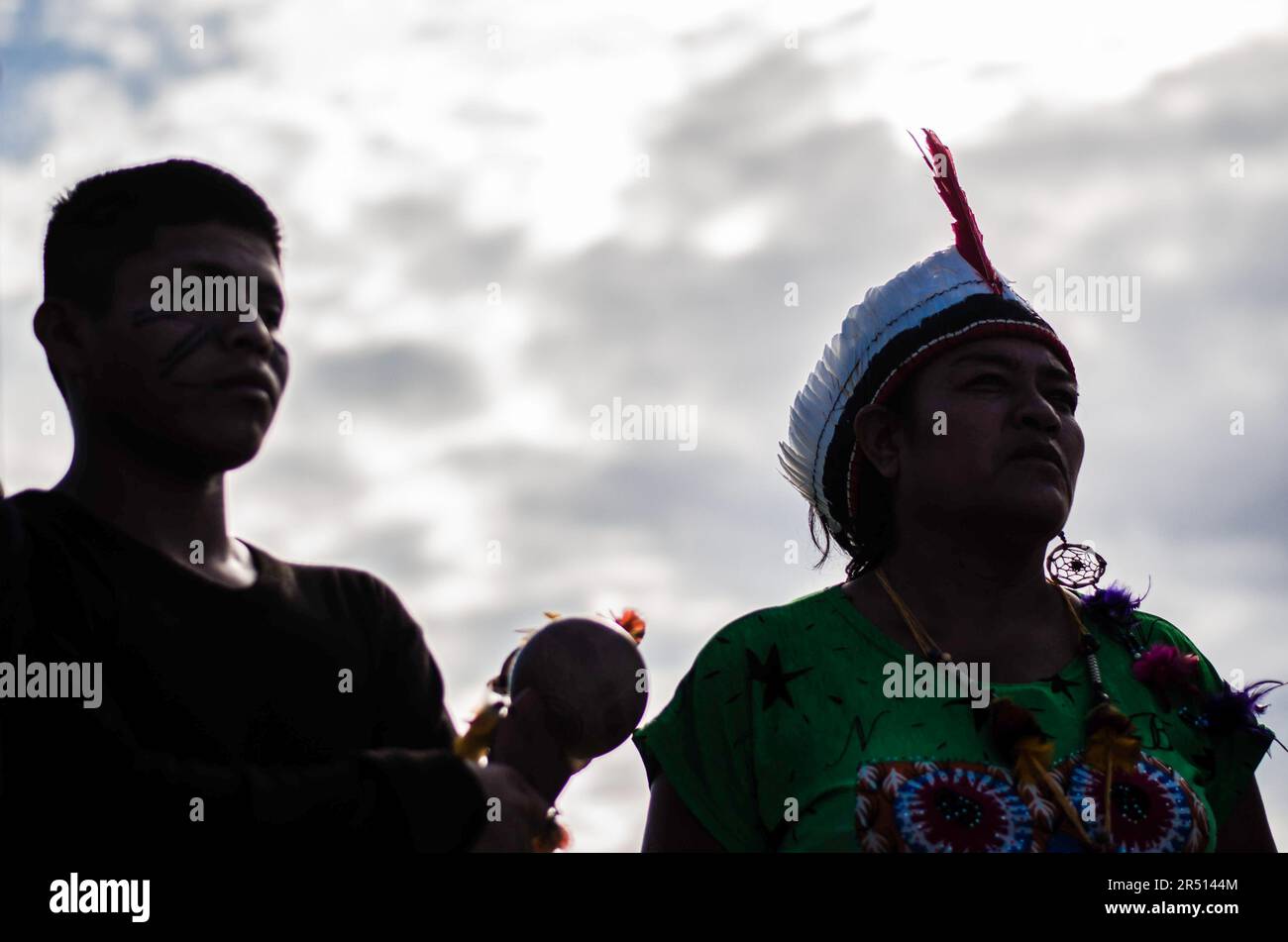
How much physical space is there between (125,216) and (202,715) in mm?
1124

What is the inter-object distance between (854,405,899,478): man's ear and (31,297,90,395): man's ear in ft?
7.89

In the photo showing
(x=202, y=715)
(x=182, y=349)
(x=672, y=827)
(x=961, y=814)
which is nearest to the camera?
(x=202, y=715)

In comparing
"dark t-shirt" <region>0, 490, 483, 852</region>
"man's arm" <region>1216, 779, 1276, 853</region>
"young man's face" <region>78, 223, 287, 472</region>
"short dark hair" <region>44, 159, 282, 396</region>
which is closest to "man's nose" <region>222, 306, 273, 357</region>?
"young man's face" <region>78, 223, 287, 472</region>

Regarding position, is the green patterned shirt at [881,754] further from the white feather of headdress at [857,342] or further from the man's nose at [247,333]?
the man's nose at [247,333]

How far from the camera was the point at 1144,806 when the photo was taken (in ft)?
15.1

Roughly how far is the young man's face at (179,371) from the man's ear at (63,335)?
0.10ft

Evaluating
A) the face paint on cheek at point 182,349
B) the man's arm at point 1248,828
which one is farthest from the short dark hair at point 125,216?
the man's arm at point 1248,828


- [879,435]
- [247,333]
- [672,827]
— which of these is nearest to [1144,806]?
[672,827]

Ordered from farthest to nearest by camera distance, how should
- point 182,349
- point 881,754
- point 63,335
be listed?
point 881,754 < point 63,335 < point 182,349

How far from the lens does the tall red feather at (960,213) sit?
5496mm

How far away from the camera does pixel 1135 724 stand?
4.88 metres

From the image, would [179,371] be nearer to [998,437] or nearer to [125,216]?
[125,216]
